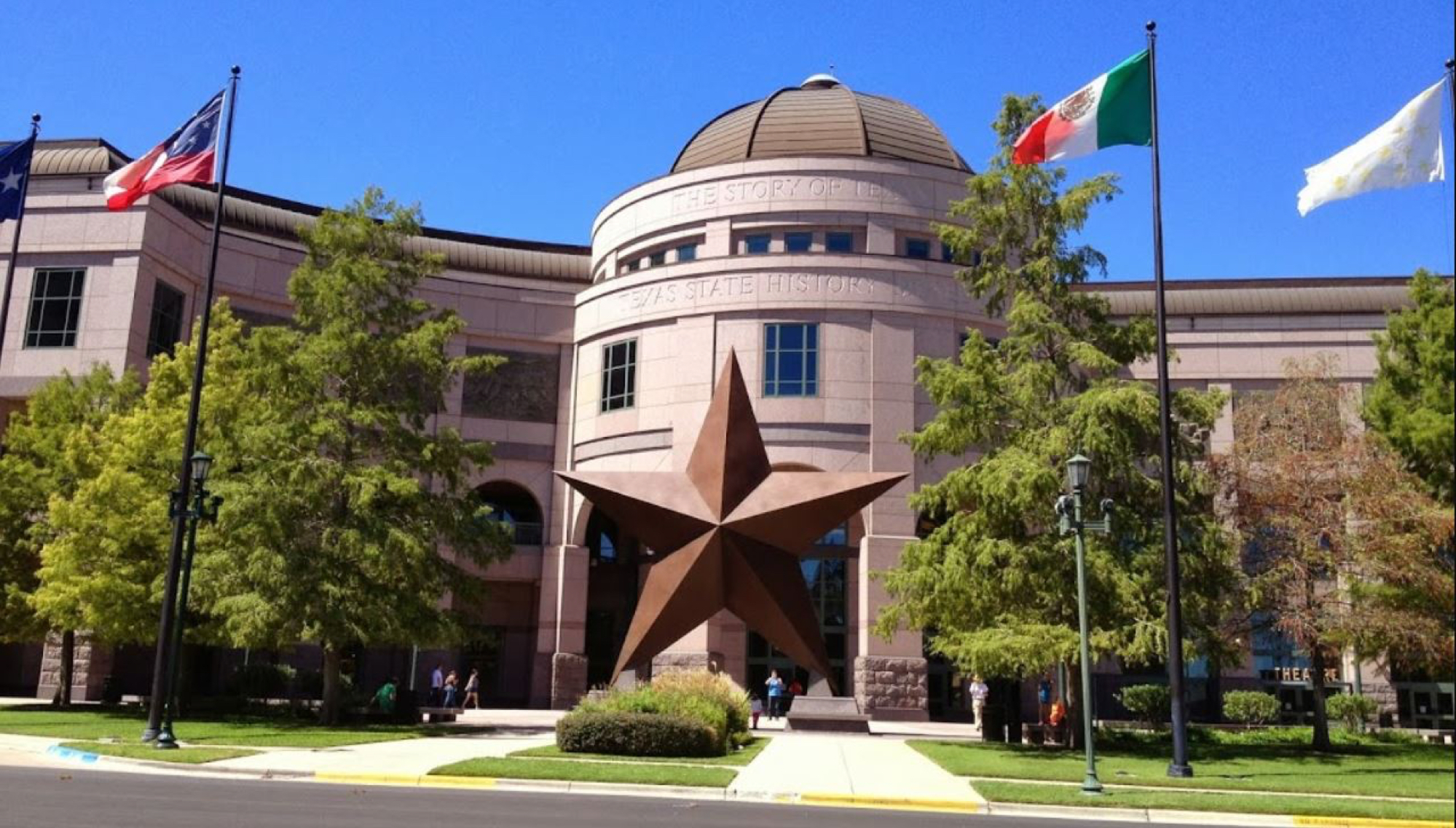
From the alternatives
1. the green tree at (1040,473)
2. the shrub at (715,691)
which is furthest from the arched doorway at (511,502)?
the green tree at (1040,473)

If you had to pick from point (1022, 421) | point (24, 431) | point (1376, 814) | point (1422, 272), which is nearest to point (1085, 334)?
point (1022, 421)

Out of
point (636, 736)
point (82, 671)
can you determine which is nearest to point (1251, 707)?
point (636, 736)

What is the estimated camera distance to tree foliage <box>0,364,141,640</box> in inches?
1171

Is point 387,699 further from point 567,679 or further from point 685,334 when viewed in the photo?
point 685,334

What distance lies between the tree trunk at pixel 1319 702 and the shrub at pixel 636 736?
1629 cm

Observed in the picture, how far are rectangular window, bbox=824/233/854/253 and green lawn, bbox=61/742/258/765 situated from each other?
2799 centimetres

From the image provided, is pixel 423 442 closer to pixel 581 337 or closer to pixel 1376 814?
pixel 581 337

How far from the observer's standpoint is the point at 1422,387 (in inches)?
779

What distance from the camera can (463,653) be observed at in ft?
153

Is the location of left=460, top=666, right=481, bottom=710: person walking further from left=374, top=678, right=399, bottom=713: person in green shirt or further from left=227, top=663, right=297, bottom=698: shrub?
left=374, top=678, right=399, bottom=713: person in green shirt

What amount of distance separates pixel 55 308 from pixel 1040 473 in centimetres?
3182

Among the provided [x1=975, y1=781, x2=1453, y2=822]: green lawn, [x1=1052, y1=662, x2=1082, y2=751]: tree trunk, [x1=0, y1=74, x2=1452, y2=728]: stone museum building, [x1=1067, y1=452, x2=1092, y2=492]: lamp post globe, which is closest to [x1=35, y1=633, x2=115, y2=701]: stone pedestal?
[x1=0, y1=74, x2=1452, y2=728]: stone museum building

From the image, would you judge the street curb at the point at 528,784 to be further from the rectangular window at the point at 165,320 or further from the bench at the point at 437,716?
the rectangular window at the point at 165,320

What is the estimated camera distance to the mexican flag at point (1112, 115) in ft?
71.7
